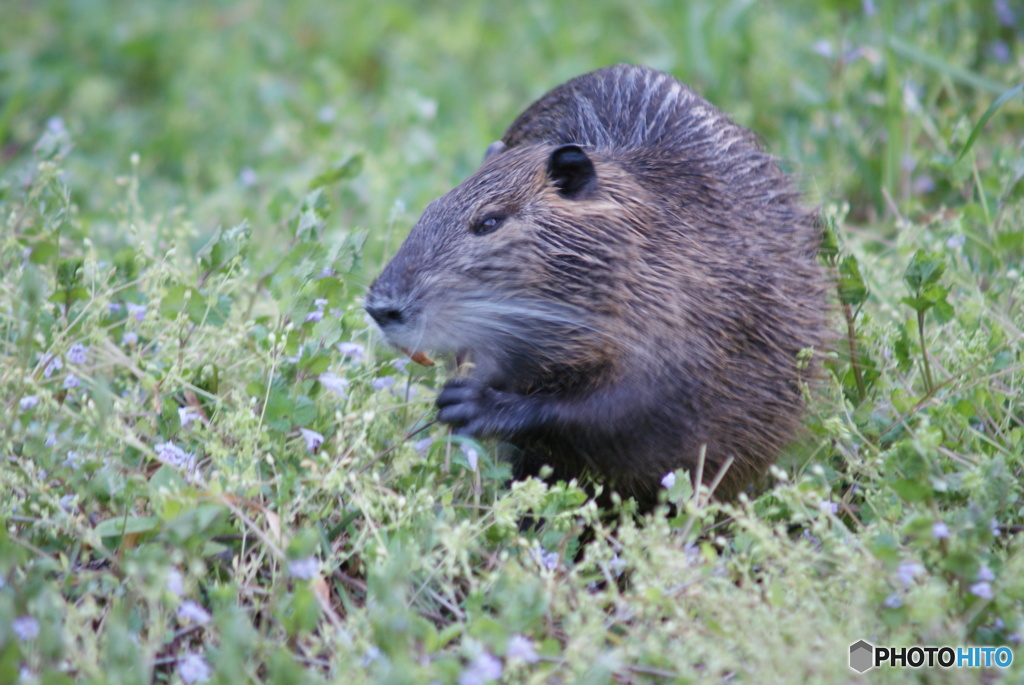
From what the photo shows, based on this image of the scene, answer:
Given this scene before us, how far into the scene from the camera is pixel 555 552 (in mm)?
2318

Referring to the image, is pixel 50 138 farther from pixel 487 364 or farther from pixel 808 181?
pixel 808 181

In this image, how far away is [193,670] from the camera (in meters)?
1.88

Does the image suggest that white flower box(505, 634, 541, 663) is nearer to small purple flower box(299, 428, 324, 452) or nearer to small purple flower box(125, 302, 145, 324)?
small purple flower box(299, 428, 324, 452)

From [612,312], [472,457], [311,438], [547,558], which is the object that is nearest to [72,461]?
[311,438]

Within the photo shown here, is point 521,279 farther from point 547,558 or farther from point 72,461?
point 72,461

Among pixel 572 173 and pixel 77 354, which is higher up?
pixel 572 173

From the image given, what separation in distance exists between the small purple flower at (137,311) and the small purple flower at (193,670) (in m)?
1.08

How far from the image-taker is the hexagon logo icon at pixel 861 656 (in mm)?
1828

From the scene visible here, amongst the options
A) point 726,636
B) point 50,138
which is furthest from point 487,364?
point 50,138

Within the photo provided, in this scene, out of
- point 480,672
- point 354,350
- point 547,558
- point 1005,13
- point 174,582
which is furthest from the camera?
point 1005,13

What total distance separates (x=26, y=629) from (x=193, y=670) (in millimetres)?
302

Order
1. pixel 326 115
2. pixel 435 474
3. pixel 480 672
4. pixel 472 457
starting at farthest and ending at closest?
pixel 326 115, pixel 435 474, pixel 472 457, pixel 480 672

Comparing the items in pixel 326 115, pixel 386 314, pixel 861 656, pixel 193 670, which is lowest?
pixel 861 656

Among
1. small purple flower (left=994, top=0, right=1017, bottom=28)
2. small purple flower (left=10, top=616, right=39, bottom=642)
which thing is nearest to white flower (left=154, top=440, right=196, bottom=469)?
small purple flower (left=10, top=616, right=39, bottom=642)
